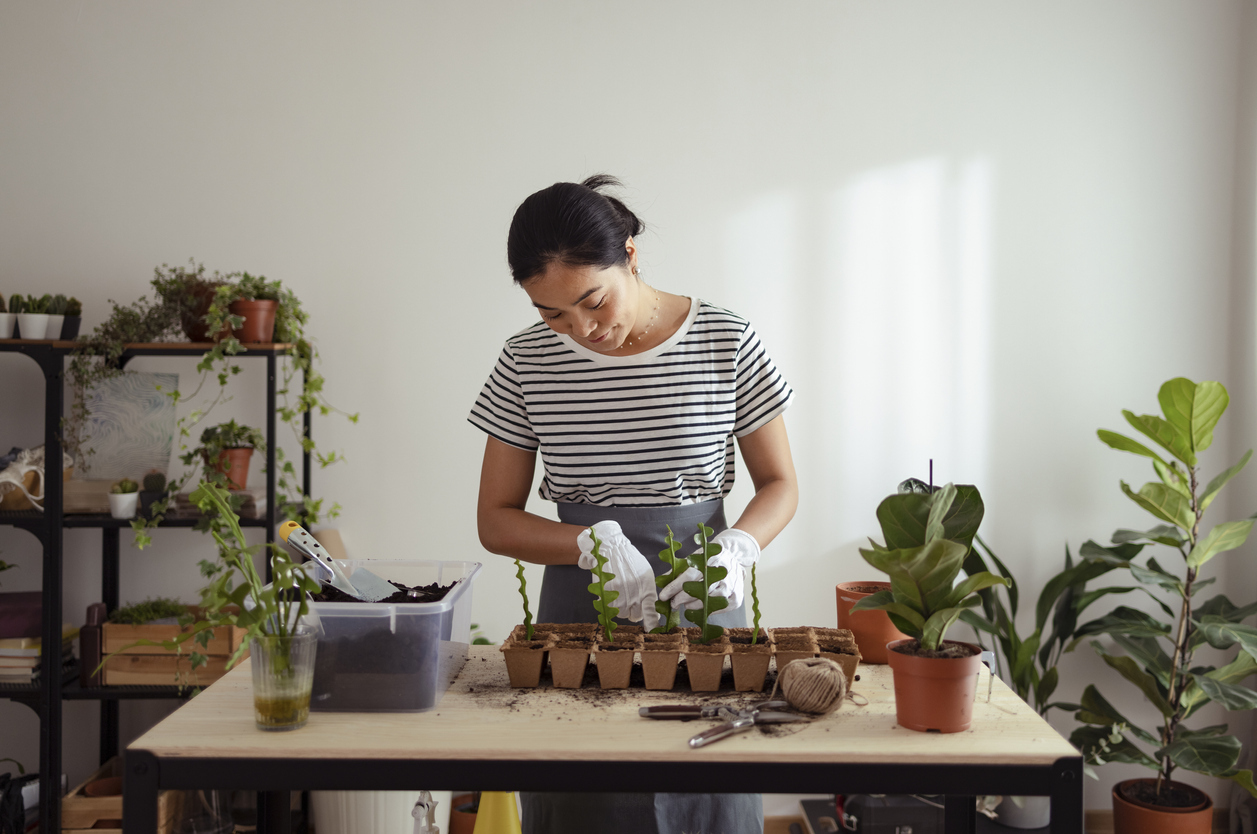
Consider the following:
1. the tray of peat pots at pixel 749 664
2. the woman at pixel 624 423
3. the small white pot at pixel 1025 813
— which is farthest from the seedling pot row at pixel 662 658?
the small white pot at pixel 1025 813

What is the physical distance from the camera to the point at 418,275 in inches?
107

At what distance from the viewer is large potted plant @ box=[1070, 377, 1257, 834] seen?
2307 mm

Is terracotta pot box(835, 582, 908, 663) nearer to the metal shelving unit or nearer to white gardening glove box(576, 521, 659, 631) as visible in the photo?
white gardening glove box(576, 521, 659, 631)

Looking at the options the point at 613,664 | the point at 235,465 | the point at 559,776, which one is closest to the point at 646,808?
the point at 613,664

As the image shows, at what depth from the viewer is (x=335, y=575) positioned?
1.23 meters

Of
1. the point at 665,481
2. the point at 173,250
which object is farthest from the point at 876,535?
the point at 173,250

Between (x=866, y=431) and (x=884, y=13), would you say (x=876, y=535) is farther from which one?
(x=884, y=13)

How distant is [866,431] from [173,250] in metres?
2.19

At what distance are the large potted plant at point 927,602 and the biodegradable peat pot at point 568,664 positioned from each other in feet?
1.29

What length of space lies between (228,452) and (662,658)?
165 centimetres

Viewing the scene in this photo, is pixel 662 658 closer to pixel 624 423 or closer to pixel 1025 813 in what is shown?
pixel 624 423

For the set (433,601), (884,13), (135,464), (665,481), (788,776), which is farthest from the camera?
(884,13)

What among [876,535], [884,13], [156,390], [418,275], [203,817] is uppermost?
[884,13]

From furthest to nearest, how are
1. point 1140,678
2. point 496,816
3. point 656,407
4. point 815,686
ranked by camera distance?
point 1140,678 < point 496,816 < point 656,407 < point 815,686
